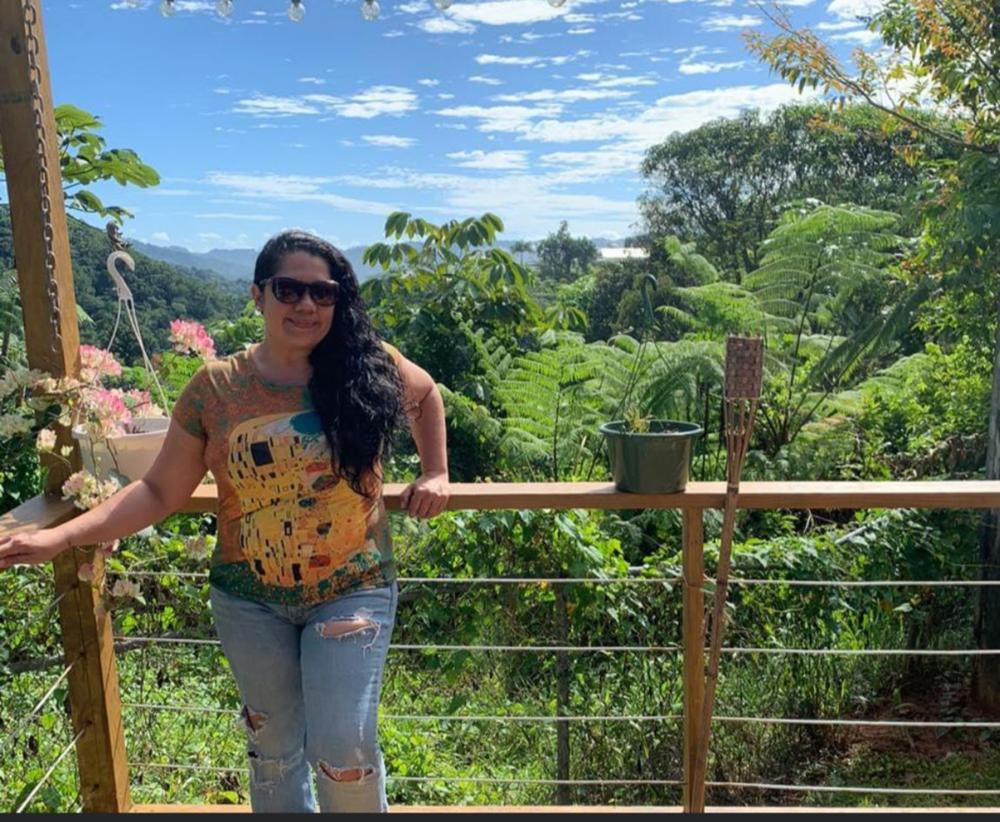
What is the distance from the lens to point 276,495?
1408mm

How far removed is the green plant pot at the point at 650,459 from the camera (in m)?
1.58

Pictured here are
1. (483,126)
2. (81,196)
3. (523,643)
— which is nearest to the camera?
(81,196)

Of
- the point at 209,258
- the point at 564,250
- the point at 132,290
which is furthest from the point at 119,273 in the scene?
the point at 564,250

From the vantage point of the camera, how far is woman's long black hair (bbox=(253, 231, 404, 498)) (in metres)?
1.40

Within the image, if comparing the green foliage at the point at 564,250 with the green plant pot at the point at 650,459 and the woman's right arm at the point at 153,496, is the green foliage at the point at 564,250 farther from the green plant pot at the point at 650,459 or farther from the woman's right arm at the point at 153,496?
the woman's right arm at the point at 153,496

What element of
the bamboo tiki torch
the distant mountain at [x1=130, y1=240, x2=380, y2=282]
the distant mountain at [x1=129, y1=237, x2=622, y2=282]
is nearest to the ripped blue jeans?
the bamboo tiki torch

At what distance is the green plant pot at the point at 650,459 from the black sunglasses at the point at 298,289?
56 centimetres

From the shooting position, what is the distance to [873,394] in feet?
19.1

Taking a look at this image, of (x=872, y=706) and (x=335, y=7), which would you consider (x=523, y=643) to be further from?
(x=335, y=7)

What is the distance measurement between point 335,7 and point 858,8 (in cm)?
358

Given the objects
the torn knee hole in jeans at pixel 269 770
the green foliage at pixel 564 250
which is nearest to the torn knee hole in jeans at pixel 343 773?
the torn knee hole in jeans at pixel 269 770

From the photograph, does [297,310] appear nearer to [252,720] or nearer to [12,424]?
[12,424]

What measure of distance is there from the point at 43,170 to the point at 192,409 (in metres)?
0.50

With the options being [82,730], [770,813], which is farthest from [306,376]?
[770,813]
